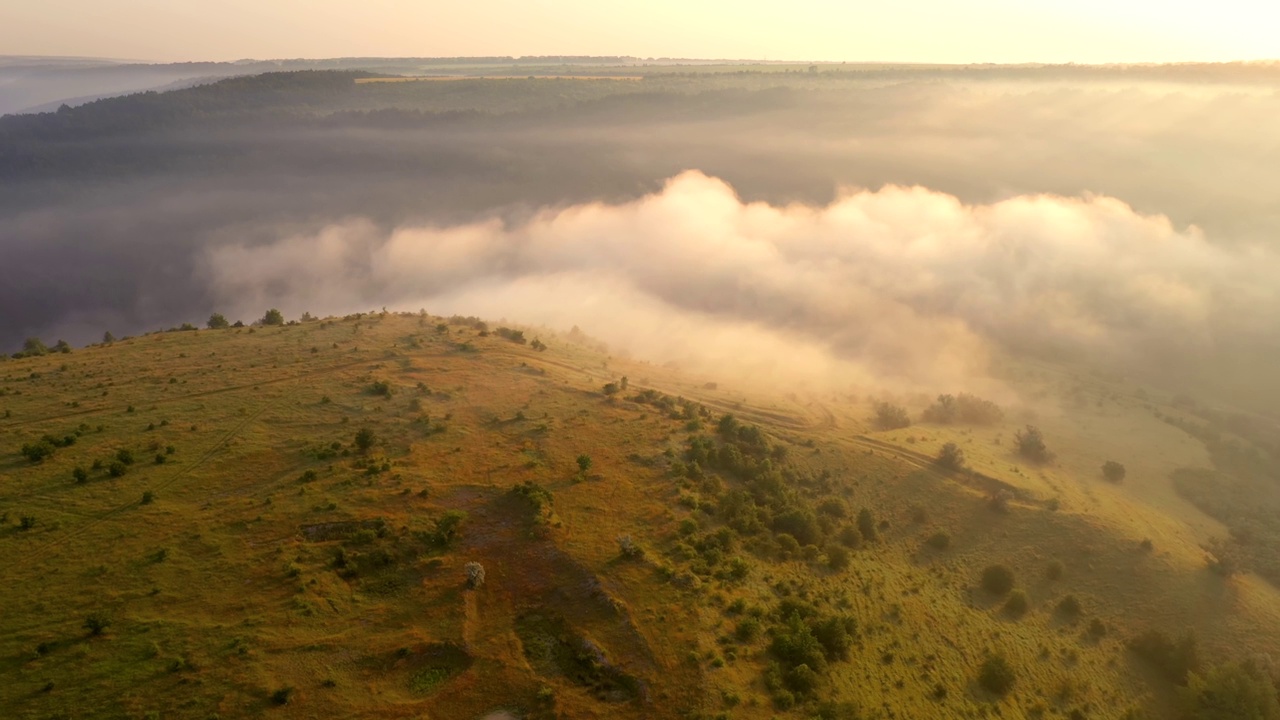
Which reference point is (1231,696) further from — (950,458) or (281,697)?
(281,697)

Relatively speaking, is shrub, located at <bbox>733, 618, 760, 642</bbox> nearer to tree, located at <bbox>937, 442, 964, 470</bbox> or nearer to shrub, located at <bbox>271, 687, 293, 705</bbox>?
shrub, located at <bbox>271, 687, 293, 705</bbox>

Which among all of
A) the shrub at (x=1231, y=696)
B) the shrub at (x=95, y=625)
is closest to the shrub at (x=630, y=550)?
the shrub at (x=95, y=625)

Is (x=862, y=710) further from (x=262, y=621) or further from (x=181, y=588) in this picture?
(x=181, y=588)

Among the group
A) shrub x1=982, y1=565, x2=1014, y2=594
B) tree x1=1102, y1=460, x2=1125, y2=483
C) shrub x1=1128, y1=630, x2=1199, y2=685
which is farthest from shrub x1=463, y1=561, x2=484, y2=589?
tree x1=1102, y1=460, x2=1125, y2=483

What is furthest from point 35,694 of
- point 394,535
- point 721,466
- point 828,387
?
point 828,387

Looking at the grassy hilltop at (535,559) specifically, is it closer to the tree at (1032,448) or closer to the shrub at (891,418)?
the tree at (1032,448)

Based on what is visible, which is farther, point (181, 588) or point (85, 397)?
point (85, 397)

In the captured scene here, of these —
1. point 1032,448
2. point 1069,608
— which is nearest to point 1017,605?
point 1069,608
